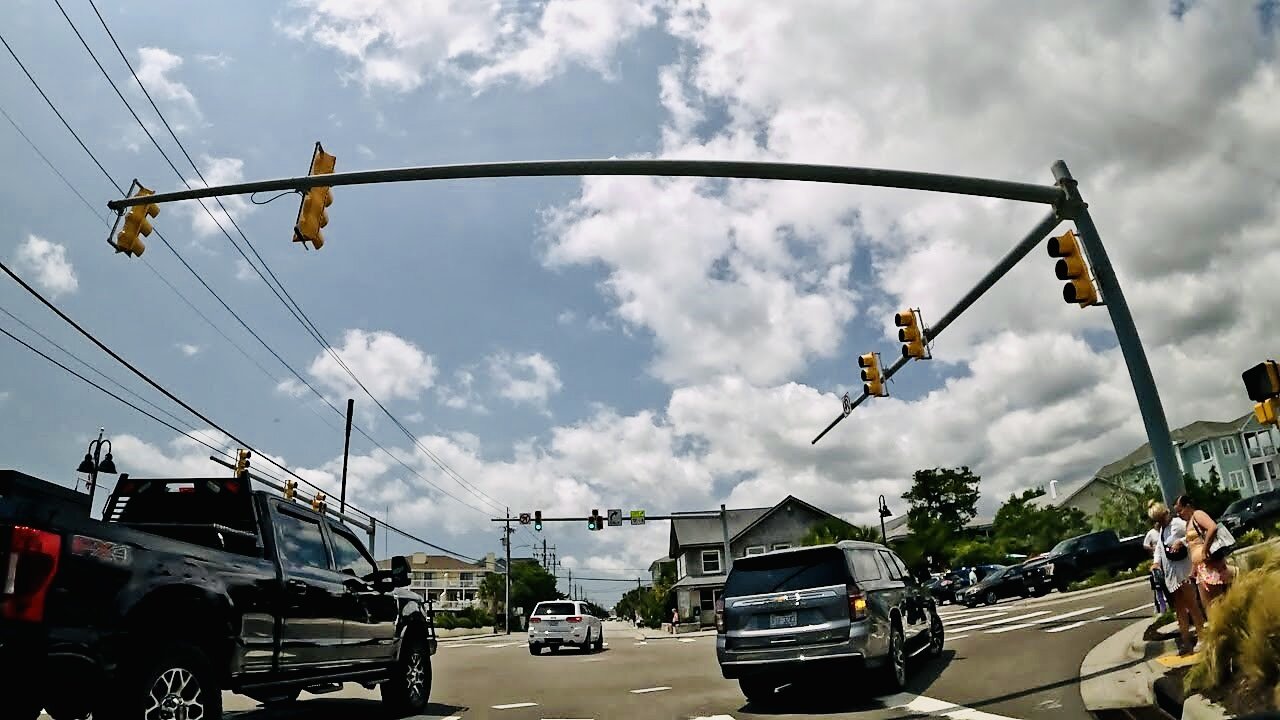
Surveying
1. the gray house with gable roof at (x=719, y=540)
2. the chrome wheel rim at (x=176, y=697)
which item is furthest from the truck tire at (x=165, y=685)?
the gray house with gable roof at (x=719, y=540)

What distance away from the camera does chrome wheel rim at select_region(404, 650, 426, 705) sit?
9.06m

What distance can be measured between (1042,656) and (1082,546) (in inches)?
746

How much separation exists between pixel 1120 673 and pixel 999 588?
22220 millimetres

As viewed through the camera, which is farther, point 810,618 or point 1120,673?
point 810,618

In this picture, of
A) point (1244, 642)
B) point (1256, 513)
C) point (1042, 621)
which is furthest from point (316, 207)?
point (1256, 513)

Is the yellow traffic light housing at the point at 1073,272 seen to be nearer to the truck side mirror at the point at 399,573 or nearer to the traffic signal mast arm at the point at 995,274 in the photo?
the traffic signal mast arm at the point at 995,274

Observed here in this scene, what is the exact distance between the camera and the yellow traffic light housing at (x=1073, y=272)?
977cm

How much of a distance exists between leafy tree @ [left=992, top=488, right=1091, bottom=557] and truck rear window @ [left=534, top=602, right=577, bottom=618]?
45.1 m

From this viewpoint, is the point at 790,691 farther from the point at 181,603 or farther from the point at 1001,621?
the point at 1001,621

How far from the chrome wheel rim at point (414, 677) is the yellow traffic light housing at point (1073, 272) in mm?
8925

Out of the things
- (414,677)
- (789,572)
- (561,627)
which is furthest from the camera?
(561,627)

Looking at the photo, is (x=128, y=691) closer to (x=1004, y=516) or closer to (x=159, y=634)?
(x=159, y=634)

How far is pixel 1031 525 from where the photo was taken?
65.1m

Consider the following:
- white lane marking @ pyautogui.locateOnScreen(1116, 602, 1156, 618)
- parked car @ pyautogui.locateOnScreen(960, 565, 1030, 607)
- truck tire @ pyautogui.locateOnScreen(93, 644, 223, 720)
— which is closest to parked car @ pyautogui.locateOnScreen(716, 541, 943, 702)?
truck tire @ pyautogui.locateOnScreen(93, 644, 223, 720)
